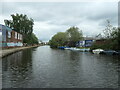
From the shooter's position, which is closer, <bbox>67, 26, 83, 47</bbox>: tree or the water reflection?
the water reflection

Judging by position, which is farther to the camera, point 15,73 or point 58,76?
point 15,73

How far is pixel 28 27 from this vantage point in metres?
86.2

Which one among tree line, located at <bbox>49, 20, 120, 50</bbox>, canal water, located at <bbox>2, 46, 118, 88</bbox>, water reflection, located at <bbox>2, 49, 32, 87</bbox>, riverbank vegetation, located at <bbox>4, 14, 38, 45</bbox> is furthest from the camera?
riverbank vegetation, located at <bbox>4, 14, 38, 45</bbox>

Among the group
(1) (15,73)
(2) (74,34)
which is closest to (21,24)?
(2) (74,34)

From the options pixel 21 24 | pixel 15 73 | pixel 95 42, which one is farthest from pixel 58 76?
pixel 21 24

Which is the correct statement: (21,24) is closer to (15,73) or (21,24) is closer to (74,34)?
(74,34)

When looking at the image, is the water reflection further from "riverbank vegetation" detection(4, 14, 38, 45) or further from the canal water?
"riverbank vegetation" detection(4, 14, 38, 45)

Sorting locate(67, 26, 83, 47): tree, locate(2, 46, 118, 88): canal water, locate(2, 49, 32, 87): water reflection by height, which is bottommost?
locate(2, 46, 118, 88): canal water

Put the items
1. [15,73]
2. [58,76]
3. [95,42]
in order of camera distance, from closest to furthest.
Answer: [58,76]
[15,73]
[95,42]

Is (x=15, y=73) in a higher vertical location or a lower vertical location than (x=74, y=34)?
lower

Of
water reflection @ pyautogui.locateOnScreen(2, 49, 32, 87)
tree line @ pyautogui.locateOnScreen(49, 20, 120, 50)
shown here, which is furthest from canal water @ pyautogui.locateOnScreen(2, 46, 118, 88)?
tree line @ pyautogui.locateOnScreen(49, 20, 120, 50)

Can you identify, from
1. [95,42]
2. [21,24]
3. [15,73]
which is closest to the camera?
[15,73]

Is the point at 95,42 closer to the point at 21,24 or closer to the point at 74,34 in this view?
the point at 74,34

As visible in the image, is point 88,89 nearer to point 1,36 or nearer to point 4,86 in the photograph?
point 4,86
